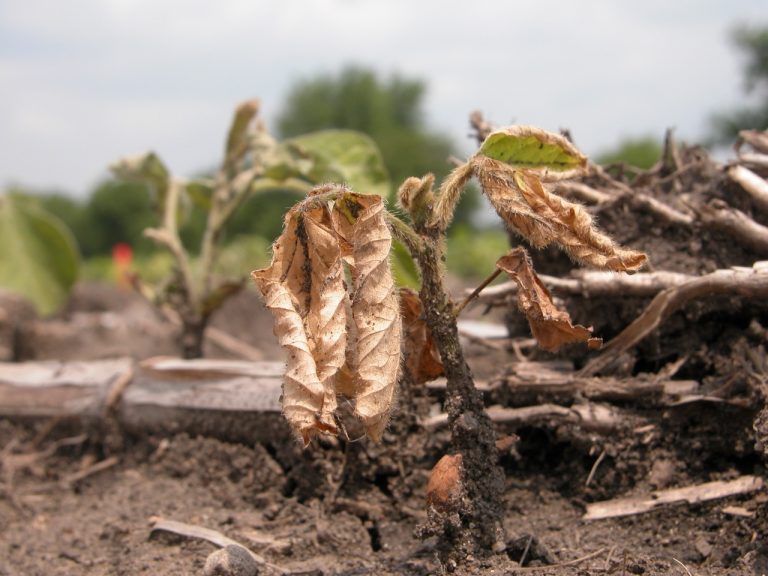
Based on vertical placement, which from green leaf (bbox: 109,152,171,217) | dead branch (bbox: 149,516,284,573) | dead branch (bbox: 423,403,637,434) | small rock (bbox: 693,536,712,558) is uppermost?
green leaf (bbox: 109,152,171,217)

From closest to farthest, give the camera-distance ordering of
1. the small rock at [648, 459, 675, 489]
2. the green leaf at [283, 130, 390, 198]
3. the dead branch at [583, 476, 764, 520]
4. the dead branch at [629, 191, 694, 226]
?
the dead branch at [583, 476, 764, 520]
the small rock at [648, 459, 675, 489]
the dead branch at [629, 191, 694, 226]
the green leaf at [283, 130, 390, 198]

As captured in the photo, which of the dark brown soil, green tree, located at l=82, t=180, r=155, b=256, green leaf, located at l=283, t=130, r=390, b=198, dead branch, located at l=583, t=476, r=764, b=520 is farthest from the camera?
green tree, located at l=82, t=180, r=155, b=256

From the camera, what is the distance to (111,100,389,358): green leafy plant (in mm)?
2756

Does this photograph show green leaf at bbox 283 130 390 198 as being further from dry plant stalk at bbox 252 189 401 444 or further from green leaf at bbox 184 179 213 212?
dry plant stalk at bbox 252 189 401 444

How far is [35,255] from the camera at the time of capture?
3.87 meters

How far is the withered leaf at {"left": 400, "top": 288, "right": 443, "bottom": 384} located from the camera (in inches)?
65.0

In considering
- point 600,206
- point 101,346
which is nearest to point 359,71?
point 101,346

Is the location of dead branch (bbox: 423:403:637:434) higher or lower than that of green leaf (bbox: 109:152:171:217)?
lower

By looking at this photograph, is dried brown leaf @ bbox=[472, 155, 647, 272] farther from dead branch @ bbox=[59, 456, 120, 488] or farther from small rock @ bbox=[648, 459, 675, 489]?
dead branch @ bbox=[59, 456, 120, 488]

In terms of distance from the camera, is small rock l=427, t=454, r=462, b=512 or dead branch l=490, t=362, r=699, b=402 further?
dead branch l=490, t=362, r=699, b=402

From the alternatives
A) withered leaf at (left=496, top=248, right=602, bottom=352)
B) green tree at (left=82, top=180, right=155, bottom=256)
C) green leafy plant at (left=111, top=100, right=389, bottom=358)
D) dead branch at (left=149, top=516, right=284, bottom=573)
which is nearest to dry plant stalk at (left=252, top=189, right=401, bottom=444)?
withered leaf at (left=496, top=248, right=602, bottom=352)

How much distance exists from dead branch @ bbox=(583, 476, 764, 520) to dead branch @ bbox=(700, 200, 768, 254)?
1.83 ft

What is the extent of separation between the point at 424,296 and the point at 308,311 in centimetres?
24

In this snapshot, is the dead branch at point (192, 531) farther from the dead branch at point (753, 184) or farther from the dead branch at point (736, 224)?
the dead branch at point (753, 184)
